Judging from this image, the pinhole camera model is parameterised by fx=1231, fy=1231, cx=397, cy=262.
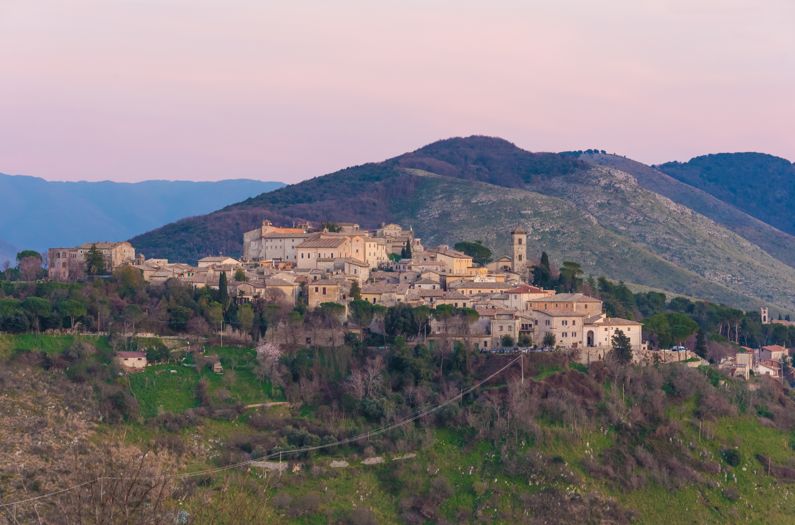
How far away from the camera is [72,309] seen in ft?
158

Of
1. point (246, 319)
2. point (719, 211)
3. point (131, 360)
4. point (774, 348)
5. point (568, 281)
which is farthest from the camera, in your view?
point (719, 211)

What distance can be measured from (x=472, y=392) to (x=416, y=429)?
303 cm

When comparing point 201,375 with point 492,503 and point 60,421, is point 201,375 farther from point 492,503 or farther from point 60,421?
point 492,503

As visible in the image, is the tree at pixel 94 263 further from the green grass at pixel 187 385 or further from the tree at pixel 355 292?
the tree at pixel 355 292

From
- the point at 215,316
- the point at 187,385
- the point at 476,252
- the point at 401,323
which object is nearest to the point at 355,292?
the point at 401,323

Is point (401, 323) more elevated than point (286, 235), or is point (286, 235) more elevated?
point (286, 235)

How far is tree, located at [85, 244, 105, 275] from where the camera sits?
187 feet

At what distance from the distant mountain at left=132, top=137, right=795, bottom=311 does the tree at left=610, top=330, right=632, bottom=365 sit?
42530mm

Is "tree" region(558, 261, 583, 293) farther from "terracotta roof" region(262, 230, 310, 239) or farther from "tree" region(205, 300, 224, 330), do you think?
"tree" region(205, 300, 224, 330)

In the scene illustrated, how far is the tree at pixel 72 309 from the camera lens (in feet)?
158

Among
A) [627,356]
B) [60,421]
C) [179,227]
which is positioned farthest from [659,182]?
[60,421]

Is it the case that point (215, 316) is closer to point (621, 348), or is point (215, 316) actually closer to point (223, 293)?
point (223, 293)

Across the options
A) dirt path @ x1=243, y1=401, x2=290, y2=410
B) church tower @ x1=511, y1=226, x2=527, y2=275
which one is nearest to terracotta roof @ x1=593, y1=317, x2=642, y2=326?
dirt path @ x1=243, y1=401, x2=290, y2=410

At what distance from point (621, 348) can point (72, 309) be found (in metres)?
21.4
